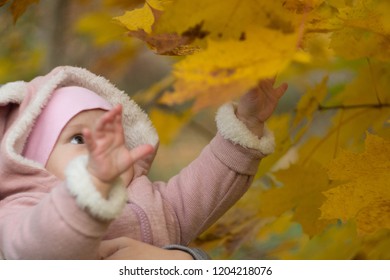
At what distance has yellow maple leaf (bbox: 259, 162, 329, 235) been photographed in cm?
123

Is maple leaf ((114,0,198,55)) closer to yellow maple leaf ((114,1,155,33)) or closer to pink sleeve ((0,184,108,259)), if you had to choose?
yellow maple leaf ((114,1,155,33))

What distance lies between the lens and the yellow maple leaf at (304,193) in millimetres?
1226

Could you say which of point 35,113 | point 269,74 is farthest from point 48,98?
point 269,74

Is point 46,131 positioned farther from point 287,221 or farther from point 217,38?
point 287,221

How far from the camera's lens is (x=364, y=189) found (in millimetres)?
1081

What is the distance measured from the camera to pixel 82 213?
0.84 metres

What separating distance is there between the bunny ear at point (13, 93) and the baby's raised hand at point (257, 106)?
31 centimetres

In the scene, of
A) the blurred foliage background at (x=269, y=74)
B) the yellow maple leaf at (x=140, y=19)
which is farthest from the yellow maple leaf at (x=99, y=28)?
the yellow maple leaf at (x=140, y=19)

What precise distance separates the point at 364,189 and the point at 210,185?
22 cm

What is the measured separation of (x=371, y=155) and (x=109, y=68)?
0.55 m

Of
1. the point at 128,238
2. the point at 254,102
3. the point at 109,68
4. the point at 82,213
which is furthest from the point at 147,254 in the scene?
the point at 109,68

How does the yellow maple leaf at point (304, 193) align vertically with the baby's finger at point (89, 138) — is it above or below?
below

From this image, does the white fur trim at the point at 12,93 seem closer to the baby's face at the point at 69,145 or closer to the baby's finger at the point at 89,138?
the baby's face at the point at 69,145

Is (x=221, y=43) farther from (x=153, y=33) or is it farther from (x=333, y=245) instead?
(x=333, y=245)
